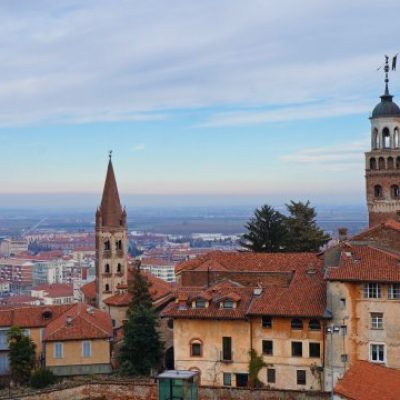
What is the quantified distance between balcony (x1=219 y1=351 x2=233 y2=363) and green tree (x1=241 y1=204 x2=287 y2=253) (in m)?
23.9

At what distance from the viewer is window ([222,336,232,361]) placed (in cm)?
4453

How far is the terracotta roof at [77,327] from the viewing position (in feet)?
173

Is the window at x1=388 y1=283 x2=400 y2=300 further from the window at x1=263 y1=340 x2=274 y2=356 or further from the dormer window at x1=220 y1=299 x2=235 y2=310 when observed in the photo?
the dormer window at x1=220 y1=299 x2=235 y2=310

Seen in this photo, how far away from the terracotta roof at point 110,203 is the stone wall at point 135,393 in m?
40.0

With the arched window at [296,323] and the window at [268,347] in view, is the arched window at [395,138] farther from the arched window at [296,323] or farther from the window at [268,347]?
the window at [268,347]

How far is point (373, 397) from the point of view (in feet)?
99.6

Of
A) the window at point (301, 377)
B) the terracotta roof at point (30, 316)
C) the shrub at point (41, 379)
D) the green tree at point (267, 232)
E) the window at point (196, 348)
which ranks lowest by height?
the shrub at point (41, 379)

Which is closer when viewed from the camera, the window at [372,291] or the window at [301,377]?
the window at [372,291]

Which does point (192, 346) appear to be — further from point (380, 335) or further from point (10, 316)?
point (10, 316)

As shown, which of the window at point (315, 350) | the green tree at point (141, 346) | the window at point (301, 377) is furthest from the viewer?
the green tree at point (141, 346)

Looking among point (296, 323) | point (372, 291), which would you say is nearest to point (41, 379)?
point (296, 323)

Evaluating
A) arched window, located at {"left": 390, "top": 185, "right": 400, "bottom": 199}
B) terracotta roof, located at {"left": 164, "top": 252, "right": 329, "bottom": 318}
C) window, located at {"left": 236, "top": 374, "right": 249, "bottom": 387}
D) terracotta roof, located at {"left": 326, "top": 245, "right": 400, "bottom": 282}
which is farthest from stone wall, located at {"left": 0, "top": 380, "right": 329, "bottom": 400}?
arched window, located at {"left": 390, "top": 185, "right": 400, "bottom": 199}

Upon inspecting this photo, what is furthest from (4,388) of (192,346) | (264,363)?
(264,363)

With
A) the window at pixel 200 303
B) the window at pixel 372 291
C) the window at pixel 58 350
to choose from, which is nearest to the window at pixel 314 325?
the window at pixel 372 291
